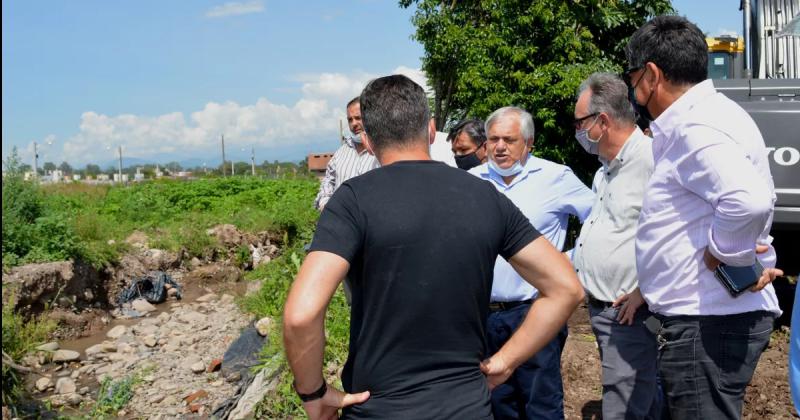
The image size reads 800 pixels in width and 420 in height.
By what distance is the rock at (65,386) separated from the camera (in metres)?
7.75

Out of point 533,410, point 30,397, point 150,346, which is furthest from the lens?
point 150,346

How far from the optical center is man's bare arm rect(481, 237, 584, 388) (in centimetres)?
185

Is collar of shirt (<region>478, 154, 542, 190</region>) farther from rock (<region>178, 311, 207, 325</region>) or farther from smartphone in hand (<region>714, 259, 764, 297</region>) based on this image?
rock (<region>178, 311, 207, 325</region>)

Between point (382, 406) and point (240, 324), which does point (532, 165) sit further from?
point (240, 324)

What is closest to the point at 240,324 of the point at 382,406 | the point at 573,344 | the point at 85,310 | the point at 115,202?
the point at 85,310

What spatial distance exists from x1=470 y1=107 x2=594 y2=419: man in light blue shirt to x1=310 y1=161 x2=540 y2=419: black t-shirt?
1.43m

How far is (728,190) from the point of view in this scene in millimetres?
2053

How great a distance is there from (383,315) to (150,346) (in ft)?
27.3

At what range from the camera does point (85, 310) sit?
10227 millimetres

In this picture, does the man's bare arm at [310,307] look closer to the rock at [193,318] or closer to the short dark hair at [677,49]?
the short dark hair at [677,49]

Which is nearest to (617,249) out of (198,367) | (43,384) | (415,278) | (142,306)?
(415,278)

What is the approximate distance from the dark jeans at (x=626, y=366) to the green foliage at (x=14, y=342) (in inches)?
213

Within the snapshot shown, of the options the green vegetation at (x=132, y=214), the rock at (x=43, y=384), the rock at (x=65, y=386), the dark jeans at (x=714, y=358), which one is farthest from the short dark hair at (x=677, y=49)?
the green vegetation at (x=132, y=214)

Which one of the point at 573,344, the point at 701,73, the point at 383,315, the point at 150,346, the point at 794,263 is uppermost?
the point at 701,73
